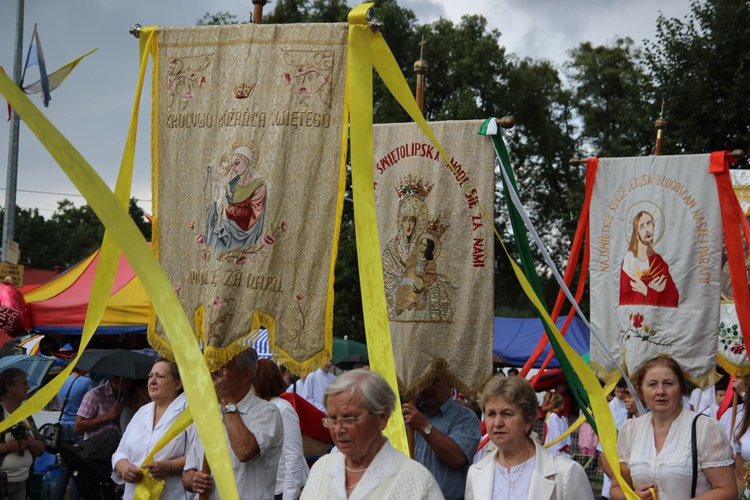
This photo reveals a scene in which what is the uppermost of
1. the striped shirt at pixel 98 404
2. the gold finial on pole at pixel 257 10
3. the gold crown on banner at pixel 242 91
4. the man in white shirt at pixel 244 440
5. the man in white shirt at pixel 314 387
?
the gold finial on pole at pixel 257 10

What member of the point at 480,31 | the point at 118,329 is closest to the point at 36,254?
the point at 480,31

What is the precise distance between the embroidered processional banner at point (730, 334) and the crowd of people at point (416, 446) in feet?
4.14

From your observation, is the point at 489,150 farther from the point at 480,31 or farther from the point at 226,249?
the point at 480,31

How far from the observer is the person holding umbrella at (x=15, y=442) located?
776 centimetres

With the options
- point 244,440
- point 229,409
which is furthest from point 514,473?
point 229,409

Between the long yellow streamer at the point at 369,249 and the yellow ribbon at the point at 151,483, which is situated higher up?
the long yellow streamer at the point at 369,249

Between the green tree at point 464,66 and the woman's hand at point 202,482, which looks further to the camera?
the green tree at point 464,66

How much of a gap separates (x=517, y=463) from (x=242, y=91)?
2756mm

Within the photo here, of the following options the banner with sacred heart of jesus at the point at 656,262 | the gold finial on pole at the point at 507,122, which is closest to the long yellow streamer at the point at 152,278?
the gold finial on pole at the point at 507,122

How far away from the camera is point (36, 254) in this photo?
198ft

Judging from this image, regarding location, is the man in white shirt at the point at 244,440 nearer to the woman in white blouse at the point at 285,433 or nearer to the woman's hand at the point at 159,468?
the woman's hand at the point at 159,468

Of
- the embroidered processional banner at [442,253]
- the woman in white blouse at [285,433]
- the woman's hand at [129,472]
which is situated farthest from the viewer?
the woman in white blouse at [285,433]

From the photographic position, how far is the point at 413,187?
696cm

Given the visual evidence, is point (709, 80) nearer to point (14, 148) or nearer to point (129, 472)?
point (14, 148)
